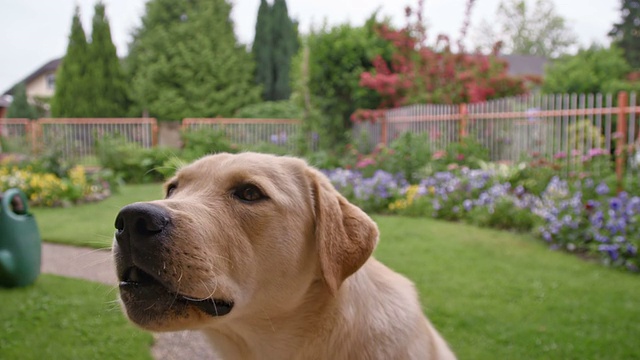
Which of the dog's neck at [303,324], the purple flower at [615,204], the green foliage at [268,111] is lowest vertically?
the purple flower at [615,204]

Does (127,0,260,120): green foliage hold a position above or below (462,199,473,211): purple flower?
above

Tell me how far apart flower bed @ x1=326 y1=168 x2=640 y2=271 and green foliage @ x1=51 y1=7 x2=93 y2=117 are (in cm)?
2371

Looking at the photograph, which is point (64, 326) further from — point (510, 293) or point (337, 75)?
point (337, 75)

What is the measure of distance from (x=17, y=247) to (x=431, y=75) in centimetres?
1177

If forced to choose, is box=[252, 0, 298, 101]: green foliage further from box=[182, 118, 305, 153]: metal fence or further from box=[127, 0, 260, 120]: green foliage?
box=[182, 118, 305, 153]: metal fence

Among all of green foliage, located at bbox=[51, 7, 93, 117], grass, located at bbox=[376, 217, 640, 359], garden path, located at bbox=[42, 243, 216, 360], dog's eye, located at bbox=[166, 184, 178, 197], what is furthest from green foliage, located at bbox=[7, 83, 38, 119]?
dog's eye, located at bbox=[166, 184, 178, 197]

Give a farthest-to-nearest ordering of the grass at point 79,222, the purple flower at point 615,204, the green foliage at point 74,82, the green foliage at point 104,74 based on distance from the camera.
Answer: the green foliage at point 74,82 < the green foliage at point 104,74 < the grass at point 79,222 < the purple flower at point 615,204

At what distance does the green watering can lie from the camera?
16.1 ft

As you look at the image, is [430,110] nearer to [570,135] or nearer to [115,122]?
[570,135]

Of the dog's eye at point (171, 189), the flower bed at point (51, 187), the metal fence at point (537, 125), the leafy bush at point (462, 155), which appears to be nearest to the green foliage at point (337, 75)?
the metal fence at point (537, 125)

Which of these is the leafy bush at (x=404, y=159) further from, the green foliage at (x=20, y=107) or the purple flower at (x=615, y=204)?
the green foliage at (x=20, y=107)

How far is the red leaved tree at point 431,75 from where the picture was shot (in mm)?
13875

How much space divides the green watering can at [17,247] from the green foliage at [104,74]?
26680mm

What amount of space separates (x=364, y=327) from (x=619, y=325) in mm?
3194
